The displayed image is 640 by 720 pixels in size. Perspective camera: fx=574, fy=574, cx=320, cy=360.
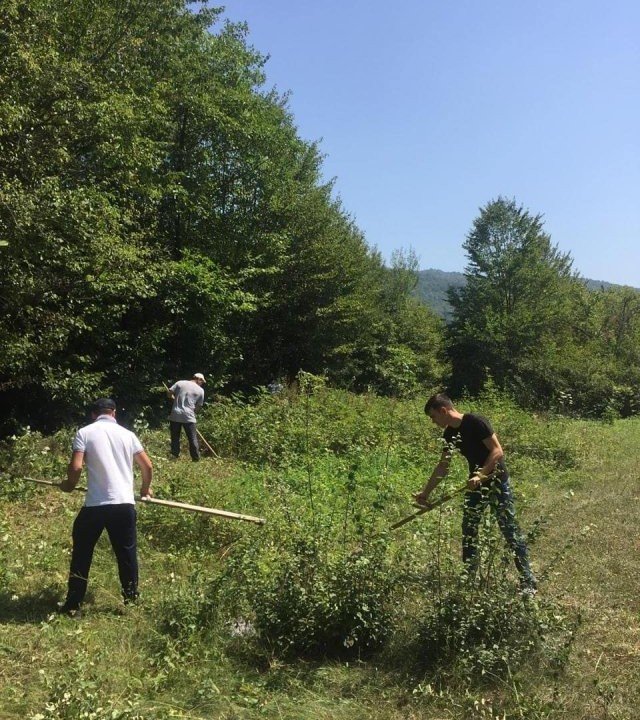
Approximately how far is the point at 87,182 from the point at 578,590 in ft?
33.8

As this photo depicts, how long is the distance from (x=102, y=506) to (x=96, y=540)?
285 mm

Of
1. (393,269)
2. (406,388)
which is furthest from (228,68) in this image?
(393,269)

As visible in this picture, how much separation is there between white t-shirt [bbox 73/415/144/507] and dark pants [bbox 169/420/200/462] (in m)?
5.41

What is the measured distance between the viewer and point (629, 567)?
554cm

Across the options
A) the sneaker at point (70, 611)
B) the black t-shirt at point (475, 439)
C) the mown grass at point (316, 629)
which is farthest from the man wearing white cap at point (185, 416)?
the black t-shirt at point (475, 439)

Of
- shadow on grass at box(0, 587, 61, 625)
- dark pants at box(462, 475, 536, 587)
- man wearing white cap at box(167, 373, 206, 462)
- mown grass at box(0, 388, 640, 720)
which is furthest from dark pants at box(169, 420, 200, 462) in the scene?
dark pants at box(462, 475, 536, 587)

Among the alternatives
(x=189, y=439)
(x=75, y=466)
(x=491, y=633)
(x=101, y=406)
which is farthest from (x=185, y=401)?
(x=491, y=633)

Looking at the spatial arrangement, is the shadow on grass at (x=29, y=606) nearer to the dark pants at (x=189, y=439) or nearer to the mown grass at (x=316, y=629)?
the mown grass at (x=316, y=629)

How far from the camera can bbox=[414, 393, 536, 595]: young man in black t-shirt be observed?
13.4 feet

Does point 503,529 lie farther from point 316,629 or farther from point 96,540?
point 96,540

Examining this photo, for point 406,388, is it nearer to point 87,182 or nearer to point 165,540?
point 87,182

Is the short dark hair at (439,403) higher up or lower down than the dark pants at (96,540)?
higher up

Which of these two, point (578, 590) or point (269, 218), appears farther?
point (269, 218)

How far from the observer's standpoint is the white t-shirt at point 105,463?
14.8ft
